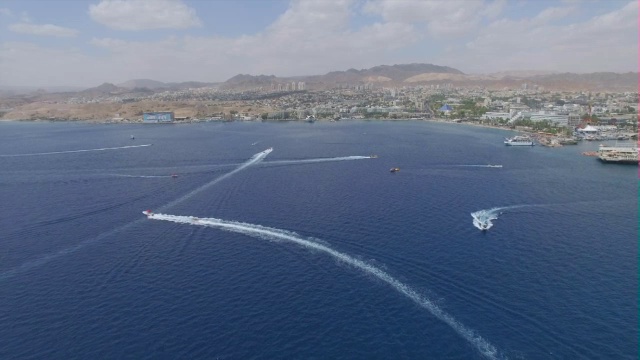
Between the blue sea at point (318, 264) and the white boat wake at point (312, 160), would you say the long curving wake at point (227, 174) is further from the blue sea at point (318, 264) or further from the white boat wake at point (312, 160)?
the white boat wake at point (312, 160)

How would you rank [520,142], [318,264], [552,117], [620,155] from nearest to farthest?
[318,264] → [620,155] → [520,142] → [552,117]

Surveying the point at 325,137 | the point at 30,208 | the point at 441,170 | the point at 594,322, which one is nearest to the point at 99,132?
the point at 325,137

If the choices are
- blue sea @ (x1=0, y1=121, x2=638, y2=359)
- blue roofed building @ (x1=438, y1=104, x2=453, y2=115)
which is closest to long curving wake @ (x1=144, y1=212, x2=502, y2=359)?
blue sea @ (x1=0, y1=121, x2=638, y2=359)

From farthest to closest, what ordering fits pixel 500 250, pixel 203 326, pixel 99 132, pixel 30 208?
pixel 99 132
pixel 30 208
pixel 500 250
pixel 203 326

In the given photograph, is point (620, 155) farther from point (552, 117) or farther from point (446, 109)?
point (446, 109)

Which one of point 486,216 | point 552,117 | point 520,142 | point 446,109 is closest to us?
point 486,216

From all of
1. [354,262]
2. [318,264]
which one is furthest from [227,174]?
[354,262]

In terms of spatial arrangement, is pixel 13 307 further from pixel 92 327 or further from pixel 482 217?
pixel 482 217
